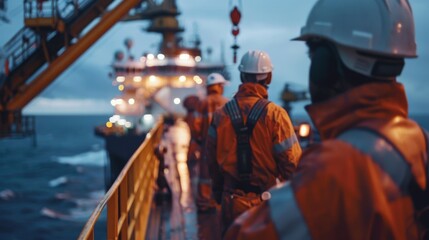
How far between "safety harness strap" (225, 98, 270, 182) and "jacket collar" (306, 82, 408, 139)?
1.97 meters

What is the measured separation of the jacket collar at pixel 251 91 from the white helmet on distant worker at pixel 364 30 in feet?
6.81

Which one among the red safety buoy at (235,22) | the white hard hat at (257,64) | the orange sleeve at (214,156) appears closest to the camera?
the orange sleeve at (214,156)

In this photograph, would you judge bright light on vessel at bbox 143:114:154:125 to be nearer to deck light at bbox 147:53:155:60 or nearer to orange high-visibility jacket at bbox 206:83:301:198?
deck light at bbox 147:53:155:60

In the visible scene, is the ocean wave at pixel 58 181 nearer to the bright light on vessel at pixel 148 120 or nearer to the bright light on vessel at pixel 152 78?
the bright light on vessel at pixel 152 78

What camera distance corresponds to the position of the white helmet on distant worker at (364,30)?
4.99ft

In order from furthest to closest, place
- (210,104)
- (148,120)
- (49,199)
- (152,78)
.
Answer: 1. (152,78)
2. (49,199)
3. (148,120)
4. (210,104)

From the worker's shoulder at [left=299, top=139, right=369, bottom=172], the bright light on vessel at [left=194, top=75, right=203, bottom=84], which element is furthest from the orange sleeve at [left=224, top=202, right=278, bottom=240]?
the bright light on vessel at [left=194, top=75, right=203, bottom=84]

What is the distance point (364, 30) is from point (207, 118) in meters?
5.25

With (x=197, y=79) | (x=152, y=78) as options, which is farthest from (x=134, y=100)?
(x=197, y=79)

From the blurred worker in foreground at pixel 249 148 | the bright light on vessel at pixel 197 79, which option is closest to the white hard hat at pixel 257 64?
the blurred worker in foreground at pixel 249 148

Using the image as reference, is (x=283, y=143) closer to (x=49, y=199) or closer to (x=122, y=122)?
(x=122, y=122)

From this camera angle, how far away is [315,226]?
1.31 metres

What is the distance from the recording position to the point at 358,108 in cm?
148

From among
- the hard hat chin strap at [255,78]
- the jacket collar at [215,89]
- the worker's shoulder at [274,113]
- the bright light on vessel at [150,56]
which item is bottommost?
the bright light on vessel at [150,56]
